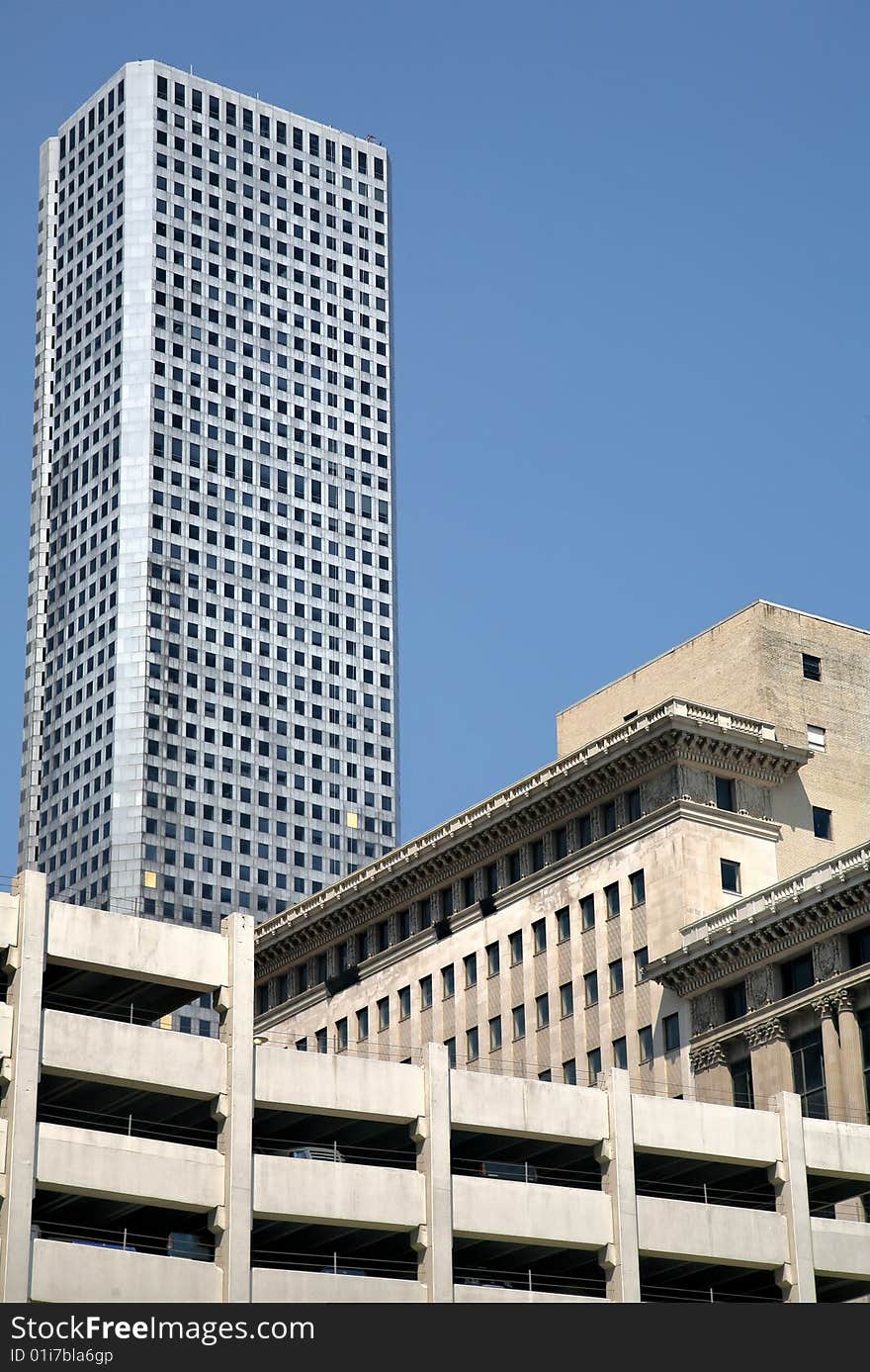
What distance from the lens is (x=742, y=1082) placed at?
103m

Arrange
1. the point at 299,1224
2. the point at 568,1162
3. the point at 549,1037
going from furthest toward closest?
the point at 549,1037 → the point at 568,1162 → the point at 299,1224

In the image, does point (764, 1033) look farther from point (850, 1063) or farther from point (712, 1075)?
point (850, 1063)

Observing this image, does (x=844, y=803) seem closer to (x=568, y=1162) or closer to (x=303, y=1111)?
(x=568, y=1162)

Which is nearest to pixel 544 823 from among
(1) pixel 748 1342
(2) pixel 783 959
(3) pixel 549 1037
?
(3) pixel 549 1037

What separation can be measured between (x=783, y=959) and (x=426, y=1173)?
92.4ft

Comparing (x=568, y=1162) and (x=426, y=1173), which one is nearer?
(x=426, y=1173)

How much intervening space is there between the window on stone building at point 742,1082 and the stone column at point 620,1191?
1953 cm

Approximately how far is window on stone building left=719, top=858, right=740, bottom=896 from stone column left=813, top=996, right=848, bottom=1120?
13.5 m

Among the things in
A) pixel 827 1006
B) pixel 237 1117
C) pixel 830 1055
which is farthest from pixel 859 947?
pixel 237 1117

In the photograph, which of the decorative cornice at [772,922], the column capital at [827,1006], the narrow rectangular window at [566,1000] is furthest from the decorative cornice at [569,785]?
the column capital at [827,1006]

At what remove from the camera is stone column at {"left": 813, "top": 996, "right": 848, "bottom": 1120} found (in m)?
96.6

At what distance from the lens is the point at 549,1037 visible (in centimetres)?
11812

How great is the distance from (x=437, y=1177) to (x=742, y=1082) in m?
27.5

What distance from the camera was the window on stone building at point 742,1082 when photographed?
102250 mm
